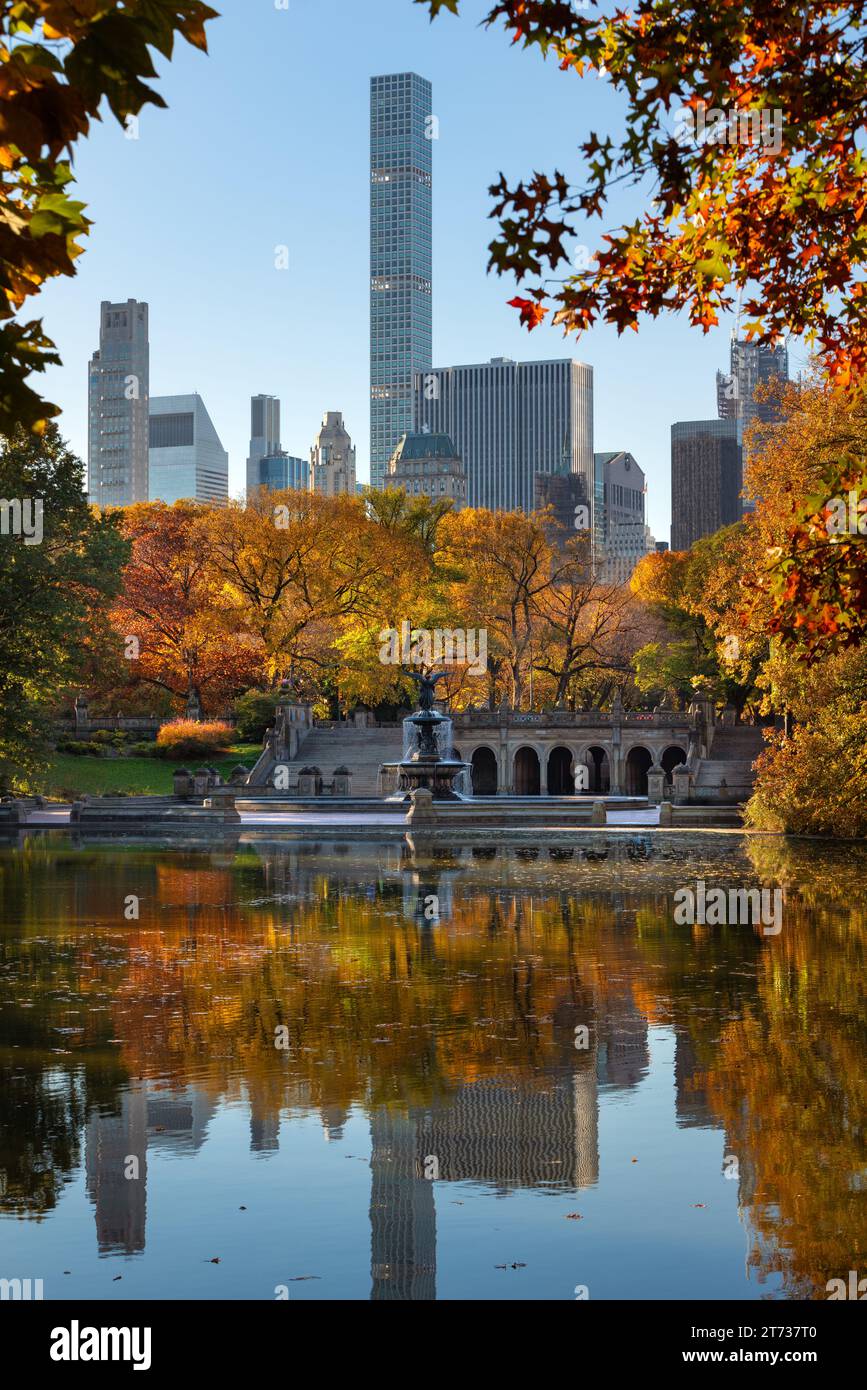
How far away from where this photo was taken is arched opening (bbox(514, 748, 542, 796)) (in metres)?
87.1

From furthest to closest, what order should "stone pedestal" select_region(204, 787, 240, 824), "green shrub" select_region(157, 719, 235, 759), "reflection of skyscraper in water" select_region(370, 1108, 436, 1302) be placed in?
"green shrub" select_region(157, 719, 235, 759), "stone pedestal" select_region(204, 787, 240, 824), "reflection of skyscraper in water" select_region(370, 1108, 436, 1302)

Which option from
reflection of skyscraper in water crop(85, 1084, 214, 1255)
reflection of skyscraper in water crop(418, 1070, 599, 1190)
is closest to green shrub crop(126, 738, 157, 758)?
reflection of skyscraper in water crop(85, 1084, 214, 1255)

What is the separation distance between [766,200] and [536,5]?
2912 millimetres

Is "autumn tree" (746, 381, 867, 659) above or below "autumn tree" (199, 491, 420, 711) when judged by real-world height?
below

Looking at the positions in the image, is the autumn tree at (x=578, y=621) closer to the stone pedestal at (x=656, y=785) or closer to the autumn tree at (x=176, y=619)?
the autumn tree at (x=176, y=619)

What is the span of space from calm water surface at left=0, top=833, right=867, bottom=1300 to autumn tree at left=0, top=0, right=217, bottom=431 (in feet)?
15.6

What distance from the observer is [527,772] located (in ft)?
291

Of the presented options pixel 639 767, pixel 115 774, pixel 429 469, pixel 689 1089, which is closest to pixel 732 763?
pixel 639 767

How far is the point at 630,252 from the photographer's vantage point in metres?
10.4

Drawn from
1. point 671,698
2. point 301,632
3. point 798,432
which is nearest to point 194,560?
point 301,632

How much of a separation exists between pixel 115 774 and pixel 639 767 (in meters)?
30.6

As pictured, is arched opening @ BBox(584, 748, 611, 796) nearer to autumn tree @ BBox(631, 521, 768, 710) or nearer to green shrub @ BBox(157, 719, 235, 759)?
autumn tree @ BBox(631, 521, 768, 710)

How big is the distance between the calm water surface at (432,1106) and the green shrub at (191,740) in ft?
167
